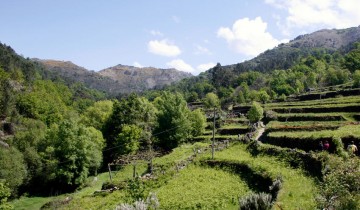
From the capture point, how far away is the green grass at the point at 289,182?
21.8 m

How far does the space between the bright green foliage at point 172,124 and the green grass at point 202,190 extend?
26478 mm

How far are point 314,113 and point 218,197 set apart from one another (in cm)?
3989

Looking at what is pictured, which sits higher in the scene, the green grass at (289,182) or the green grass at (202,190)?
the green grass at (289,182)

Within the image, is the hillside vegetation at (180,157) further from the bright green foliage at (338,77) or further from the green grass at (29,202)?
the bright green foliage at (338,77)

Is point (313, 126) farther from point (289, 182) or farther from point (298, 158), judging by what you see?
point (289, 182)

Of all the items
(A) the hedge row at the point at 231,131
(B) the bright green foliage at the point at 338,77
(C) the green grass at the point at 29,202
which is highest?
(B) the bright green foliage at the point at 338,77

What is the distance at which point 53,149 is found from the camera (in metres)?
59.8

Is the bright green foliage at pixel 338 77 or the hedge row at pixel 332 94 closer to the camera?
the hedge row at pixel 332 94

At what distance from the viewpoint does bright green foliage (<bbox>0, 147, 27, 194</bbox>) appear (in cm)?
5556

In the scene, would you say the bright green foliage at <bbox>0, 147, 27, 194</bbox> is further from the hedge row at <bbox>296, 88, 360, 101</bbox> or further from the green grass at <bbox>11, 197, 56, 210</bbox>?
the hedge row at <bbox>296, 88, 360, 101</bbox>

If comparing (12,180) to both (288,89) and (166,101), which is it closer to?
(166,101)

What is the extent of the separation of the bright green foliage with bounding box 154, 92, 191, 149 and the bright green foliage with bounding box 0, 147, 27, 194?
2462cm

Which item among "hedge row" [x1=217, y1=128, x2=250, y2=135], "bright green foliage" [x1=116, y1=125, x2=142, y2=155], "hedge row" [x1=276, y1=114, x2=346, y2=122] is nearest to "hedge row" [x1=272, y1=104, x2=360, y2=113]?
"hedge row" [x1=276, y1=114, x2=346, y2=122]

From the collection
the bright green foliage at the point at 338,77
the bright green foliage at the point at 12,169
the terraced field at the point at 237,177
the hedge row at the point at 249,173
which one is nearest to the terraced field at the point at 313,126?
the terraced field at the point at 237,177
